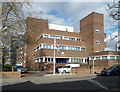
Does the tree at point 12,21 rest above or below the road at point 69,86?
above

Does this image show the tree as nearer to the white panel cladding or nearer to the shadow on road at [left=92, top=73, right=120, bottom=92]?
the shadow on road at [left=92, top=73, right=120, bottom=92]

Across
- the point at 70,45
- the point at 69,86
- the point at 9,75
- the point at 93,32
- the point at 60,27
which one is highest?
the point at 60,27

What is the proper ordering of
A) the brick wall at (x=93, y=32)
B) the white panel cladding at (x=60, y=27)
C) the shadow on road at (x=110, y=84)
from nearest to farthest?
the shadow on road at (x=110, y=84), the brick wall at (x=93, y=32), the white panel cladding at (x=60, y=27)

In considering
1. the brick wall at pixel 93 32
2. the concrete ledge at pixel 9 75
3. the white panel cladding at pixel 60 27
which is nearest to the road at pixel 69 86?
the concrete ledge at pixel 9 75

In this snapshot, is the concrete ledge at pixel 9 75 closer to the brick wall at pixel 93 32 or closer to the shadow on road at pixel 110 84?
the shadow on road at pixel 110 84

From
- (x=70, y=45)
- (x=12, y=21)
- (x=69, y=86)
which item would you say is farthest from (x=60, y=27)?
(x=69, y=86)

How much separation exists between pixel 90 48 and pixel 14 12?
27486 millimetres

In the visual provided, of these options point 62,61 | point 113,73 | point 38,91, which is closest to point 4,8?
point 38,91

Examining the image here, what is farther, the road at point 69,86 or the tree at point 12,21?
the tree at point 12,21

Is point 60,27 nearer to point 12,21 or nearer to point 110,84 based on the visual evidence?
point 12,21

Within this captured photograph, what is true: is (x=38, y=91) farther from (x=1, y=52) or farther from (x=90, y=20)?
(x=90, y=20)

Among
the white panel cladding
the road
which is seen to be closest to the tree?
the road

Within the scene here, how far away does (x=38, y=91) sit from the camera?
31.1 ft

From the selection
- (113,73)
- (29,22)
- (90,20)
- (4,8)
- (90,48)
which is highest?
(90,20)
